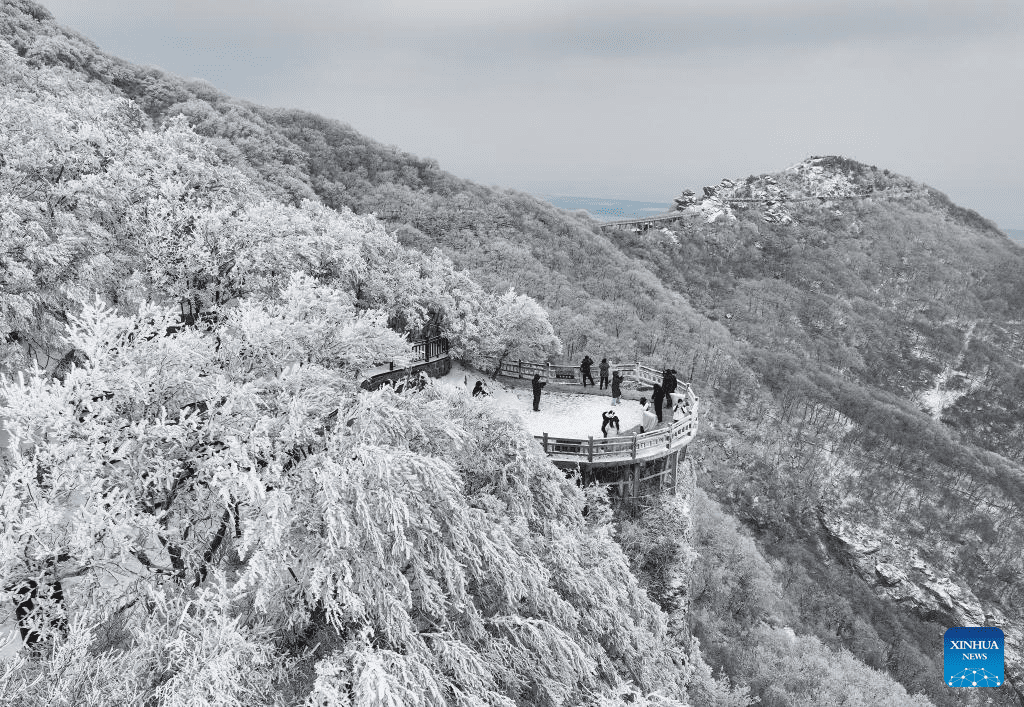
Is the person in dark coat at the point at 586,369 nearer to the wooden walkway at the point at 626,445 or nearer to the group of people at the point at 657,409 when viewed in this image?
the group of people at the point at 657,409

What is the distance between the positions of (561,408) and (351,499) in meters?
13.4

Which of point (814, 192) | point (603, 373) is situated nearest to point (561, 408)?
point (603, 373)

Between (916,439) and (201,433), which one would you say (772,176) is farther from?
(201,433)

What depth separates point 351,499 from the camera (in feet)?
27.2

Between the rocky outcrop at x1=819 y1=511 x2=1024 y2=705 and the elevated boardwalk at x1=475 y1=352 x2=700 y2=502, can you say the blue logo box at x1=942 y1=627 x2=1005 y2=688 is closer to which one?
the elevated boardwalk at x1=475 y1=352 x2=700 y2=502

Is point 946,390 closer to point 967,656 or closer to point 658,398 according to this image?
point 967,656

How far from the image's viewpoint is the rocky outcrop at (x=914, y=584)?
3869 cm

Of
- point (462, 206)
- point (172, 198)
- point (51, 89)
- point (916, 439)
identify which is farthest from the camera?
point (462, 206)

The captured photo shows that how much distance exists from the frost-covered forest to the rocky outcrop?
17 centimetres

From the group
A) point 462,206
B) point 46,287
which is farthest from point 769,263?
point 46,287

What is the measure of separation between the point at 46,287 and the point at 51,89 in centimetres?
2744

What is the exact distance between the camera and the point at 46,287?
16.0 meters

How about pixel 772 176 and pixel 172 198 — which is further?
pixel 772 176

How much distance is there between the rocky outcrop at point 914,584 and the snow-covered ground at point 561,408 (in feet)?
94.3
